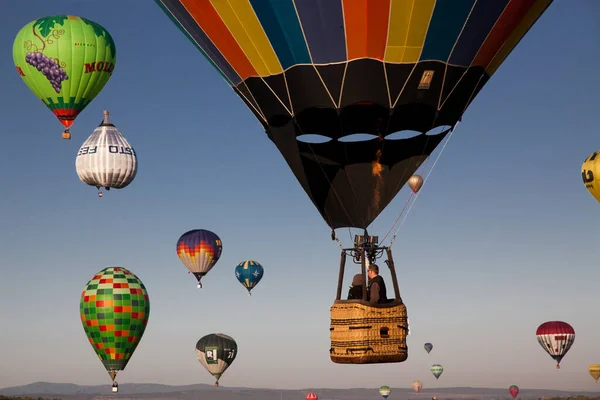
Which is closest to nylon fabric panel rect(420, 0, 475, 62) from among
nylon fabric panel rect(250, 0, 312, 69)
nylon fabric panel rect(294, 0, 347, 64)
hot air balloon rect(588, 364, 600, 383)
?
nylon fabric panel rect(294, 0, 347, 64)

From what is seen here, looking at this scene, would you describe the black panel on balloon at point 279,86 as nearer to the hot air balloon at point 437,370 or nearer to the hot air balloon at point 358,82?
the hot air balloon at point 358,82

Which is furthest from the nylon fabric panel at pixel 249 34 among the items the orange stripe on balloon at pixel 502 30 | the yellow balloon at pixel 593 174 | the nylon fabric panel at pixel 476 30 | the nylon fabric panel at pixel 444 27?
the yellow balloon at pixel 593 174

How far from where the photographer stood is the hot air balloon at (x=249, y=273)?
5031cm

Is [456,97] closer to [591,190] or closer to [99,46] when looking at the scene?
[99,46]

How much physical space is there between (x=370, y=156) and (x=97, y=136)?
722 inches

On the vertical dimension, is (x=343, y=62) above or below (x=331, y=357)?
above

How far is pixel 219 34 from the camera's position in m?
19.7

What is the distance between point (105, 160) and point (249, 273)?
51.6 feet

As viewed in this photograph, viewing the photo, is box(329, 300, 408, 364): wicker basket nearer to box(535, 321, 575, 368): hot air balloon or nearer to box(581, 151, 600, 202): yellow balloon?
box(581, 151, 600, 202): yellow balloon

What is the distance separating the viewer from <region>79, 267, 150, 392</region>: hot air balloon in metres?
36.2

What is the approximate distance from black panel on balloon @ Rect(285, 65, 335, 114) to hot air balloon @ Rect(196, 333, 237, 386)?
29.9 metres

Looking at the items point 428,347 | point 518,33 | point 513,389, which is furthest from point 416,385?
point 518,33

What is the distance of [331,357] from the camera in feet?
58.7

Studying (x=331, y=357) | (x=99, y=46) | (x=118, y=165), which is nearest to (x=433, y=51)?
(x=331, y=357)
